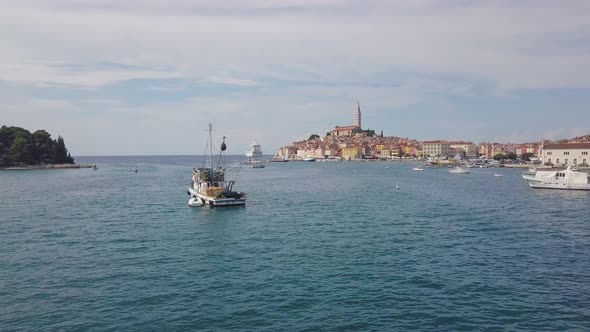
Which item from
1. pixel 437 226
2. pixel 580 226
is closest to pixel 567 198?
pixel 580 226

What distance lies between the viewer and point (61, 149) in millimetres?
117812

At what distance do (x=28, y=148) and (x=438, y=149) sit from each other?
139291mm

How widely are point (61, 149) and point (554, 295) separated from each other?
125m

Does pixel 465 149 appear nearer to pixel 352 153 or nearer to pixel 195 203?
pixel 352 153

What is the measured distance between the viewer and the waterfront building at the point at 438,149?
583 feet

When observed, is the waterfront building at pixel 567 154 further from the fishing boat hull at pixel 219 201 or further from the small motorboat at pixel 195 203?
the small motorboat at pixel 195 203

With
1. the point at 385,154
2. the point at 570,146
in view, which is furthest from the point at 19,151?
the point at 385,154

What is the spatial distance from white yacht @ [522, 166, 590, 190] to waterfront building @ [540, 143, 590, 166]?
4672 centimetres

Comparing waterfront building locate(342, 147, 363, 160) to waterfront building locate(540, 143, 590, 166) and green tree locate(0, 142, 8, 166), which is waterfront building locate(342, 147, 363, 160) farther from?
green tree locate(0, 142, 8, 166)

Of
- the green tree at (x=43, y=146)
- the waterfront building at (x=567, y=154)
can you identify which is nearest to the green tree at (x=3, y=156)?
the green tree at (x=43, y=146)

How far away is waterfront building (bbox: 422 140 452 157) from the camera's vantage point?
17775cm

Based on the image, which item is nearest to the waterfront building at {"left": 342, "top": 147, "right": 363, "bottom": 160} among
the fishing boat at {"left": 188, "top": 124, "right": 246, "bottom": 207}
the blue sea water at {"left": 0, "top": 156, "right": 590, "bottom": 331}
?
the fishing boat at {"left": 188, "top": 124, "right": 246, "bottom": 207}

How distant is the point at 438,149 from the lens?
178000mm

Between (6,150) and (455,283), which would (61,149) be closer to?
(6,150)
